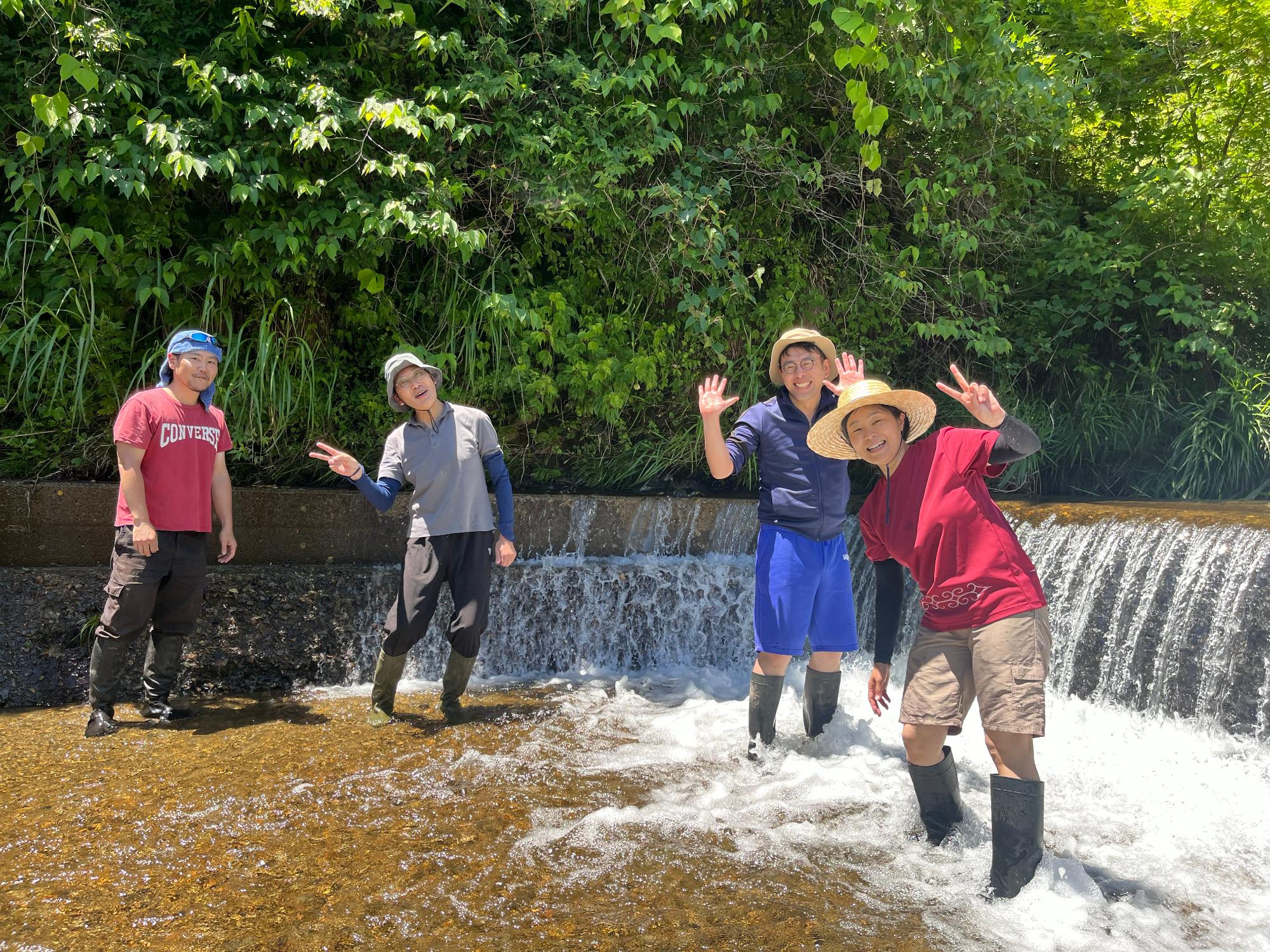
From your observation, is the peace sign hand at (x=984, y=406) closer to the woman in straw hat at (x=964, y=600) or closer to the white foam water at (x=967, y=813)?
the woman in straw hat at (x=964, y=600)

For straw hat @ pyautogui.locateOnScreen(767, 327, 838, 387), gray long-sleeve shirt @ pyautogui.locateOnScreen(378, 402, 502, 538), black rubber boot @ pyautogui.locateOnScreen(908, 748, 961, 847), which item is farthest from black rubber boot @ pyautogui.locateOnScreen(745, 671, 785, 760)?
gray long-sleeve shirt @ pyautogui.locateOnScreen(378, 402, 502, 538)

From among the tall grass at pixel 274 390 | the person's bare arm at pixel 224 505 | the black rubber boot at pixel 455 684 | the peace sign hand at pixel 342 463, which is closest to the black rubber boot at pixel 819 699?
the black rubber boot at pixel 455 684

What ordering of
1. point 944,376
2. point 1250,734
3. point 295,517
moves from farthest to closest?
point 944,376 → point 295,517 → point 1250,734

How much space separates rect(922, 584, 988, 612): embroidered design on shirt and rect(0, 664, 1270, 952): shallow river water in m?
0.95

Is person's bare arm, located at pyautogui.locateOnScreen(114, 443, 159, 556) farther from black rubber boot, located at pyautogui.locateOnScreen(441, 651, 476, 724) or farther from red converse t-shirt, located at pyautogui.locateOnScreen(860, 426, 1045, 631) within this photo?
red converse t-shirt, located at pyautogui.locateOnScreen(860, 426, 1045, 631)

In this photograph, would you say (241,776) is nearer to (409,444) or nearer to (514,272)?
(409,444)

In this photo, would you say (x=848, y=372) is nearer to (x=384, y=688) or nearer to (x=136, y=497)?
(x=384, y=688)

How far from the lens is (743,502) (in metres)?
7.02

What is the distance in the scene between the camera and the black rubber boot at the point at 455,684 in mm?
4816

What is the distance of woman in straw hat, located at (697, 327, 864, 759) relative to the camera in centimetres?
408

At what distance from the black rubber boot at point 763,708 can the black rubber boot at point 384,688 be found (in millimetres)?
1746

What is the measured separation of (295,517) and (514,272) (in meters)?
2.34

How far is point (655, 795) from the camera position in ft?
12.9

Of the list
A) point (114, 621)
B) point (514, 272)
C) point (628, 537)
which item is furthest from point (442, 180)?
point (114, 621)
